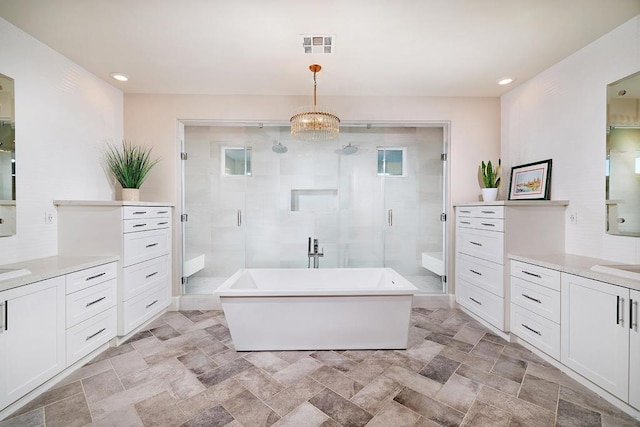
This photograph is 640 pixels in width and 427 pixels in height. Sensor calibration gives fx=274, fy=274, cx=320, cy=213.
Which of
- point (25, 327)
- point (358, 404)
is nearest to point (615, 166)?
point (358, 404)

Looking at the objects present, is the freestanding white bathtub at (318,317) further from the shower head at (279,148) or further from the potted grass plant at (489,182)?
the shower head at (279,148)

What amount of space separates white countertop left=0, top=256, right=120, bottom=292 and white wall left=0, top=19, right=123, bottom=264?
0.54 ft

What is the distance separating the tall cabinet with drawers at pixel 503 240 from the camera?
2561mm

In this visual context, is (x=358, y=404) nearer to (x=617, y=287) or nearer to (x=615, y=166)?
(x=617, y=287)

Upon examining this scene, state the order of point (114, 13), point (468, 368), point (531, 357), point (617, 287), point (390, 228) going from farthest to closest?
point (390, 228), point (531, 357), point (468, 368), point (114, 13), point (617, 287)

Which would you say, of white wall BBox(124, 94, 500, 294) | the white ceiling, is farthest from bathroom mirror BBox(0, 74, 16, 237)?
white wall BBox(124, 94, 500, 294)

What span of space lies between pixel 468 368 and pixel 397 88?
2878 millimetres

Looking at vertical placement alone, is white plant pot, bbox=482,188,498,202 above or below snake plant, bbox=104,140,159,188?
below

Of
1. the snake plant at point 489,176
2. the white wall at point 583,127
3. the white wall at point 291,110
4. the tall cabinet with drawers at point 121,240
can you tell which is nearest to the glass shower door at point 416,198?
the white wall at point 291,110

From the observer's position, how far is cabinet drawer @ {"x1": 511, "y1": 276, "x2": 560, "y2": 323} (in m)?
2.11

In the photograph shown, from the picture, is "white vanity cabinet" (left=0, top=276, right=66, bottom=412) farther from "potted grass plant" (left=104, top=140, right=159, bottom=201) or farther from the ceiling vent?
the ceiling vent

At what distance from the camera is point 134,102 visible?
3.31 metres

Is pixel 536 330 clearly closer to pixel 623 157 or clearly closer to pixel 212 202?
pixel 623 157

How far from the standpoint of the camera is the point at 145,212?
279cm
